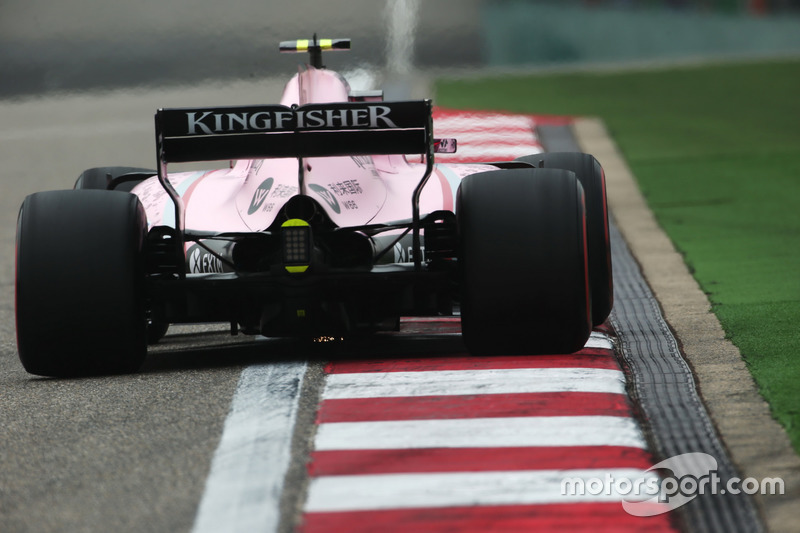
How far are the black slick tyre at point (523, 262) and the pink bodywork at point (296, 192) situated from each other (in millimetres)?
779

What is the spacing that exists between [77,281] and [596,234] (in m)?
2.83

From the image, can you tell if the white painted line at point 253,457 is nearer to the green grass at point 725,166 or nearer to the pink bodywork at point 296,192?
the pink bodywork at point 296,192

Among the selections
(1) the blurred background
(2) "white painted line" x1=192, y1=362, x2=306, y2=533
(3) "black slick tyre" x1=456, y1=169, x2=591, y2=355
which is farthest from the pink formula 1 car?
(1) the blurred background

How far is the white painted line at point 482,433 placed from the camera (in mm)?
5539

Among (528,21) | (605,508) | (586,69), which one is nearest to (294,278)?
(605,508)

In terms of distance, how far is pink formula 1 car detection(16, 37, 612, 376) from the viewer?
6.89 metres

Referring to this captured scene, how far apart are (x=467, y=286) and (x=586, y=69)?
23.1m

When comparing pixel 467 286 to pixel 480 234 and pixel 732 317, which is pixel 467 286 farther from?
pixel 732 317

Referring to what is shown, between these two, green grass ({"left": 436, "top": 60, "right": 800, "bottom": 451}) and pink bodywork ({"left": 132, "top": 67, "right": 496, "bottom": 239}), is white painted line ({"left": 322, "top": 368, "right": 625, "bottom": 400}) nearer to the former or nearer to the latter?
green grass ({"left": 436, "top": 60, "right": 800, "bottom": 451})

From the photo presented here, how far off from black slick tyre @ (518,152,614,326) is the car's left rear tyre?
2.49m

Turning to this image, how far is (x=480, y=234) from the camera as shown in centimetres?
687

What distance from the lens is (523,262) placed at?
6.84m

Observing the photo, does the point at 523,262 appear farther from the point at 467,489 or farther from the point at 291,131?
the point at 467,489

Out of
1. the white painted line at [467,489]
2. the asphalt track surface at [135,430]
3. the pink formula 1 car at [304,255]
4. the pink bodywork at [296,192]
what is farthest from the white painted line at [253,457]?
the pink bodywork at [296,192]
